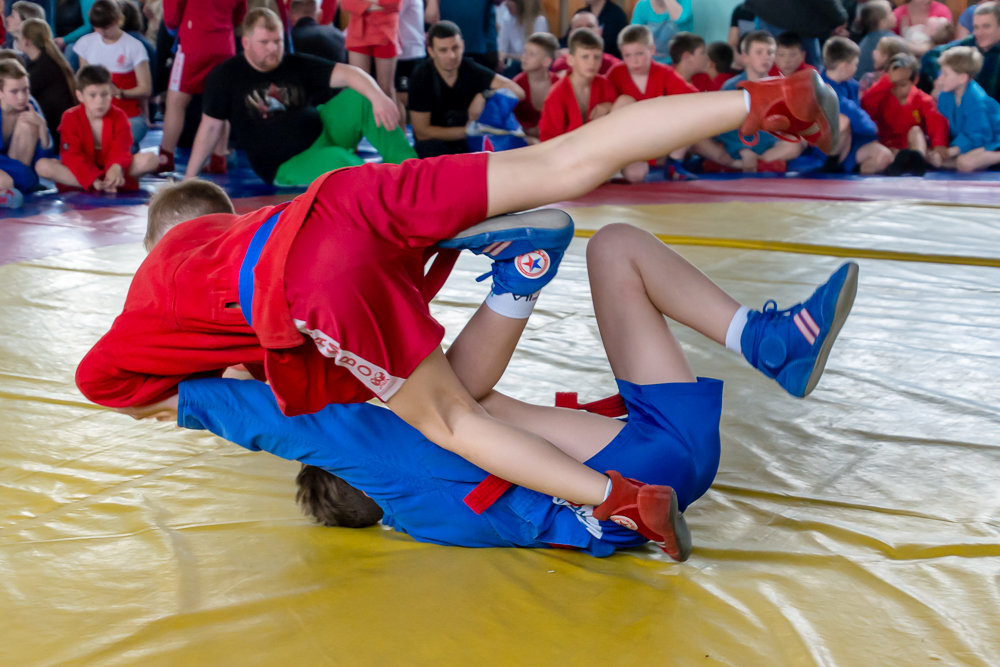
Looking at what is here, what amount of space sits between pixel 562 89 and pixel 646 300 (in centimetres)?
442

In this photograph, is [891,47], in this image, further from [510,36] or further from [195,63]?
[195,63]

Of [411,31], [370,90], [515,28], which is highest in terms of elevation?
[515,28]

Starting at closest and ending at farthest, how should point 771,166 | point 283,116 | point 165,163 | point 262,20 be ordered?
1. point 262,20
2. point 283,116
3. point 165,163
4. point 771,166

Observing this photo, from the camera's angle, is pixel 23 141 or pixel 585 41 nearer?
pixel 23 141

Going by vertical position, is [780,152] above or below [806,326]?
above

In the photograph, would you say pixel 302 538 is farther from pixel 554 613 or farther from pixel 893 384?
pixel 893 384

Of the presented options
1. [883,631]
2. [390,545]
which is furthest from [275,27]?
[883,631]

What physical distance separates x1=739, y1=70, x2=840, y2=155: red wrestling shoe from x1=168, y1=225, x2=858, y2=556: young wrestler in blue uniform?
0.91ft

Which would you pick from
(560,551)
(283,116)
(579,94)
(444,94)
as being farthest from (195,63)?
(560,551)

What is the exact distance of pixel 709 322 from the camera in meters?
1.96

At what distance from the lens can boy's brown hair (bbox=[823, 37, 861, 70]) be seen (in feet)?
21.2

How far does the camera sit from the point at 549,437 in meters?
1.85

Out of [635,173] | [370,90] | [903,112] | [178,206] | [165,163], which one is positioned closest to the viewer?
[178,206]

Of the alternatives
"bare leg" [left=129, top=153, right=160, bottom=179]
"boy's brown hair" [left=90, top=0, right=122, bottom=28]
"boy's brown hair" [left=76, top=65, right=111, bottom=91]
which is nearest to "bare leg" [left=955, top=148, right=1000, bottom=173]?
"bare leg" [left=129, top=153, right=160, bottom=179]
